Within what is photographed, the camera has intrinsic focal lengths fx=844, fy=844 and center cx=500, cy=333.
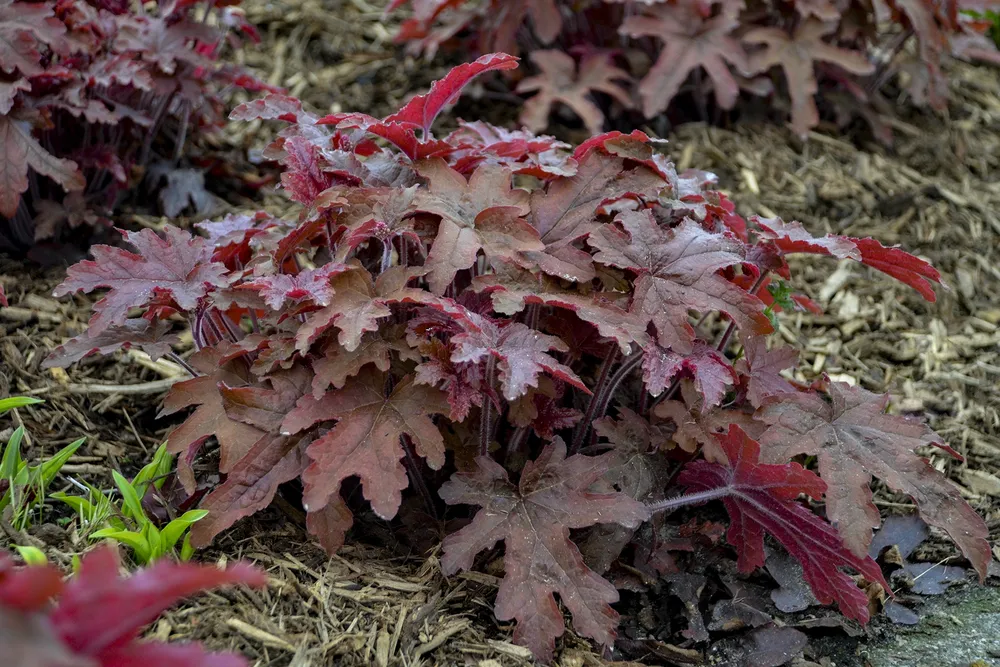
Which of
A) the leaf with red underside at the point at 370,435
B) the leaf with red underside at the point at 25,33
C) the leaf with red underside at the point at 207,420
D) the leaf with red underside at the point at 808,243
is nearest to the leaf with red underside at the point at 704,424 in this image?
the leaf with red underside at the point at 808,243

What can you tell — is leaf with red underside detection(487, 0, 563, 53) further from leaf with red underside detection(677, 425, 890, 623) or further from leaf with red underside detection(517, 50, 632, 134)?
leaf with red underside detection(677, 425, 890, 623)

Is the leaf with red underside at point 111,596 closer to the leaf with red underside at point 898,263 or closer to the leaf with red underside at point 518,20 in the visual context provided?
the leaf with red underside at point 898,263

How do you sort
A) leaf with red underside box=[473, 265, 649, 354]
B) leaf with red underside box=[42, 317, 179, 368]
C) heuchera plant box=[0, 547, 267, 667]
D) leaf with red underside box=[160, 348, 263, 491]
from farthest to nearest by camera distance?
leaf with red underside box=[42, 317, 179, 368] < leaf with red underside box=[160, 348, 263, 491] < leaf with red underside box=[473, 265, 649, 354] < heuchera plant box=[0, 547, 267, 667]

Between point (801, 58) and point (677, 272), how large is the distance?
1692mm

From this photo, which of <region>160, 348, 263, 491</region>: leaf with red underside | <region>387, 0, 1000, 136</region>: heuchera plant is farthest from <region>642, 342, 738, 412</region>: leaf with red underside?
<region>387, 0, 1000, 136</region>: heuchera plant

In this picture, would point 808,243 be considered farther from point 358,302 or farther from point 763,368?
point 358,302

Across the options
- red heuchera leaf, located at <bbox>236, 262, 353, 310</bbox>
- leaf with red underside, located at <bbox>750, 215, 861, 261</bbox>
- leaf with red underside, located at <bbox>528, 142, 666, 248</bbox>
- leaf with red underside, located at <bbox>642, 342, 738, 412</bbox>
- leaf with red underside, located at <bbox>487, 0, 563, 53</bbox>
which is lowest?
leaf with red underside, located at <bbox>642, 342, 738, 412</bbox>

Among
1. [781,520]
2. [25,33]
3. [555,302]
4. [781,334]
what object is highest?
[25,33]

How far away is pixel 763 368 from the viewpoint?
1.85 m

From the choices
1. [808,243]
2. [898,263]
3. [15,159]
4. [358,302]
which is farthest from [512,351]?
[15,159]

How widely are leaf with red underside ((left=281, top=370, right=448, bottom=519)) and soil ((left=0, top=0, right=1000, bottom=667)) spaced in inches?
10.7

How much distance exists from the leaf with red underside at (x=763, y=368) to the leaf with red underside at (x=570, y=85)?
1.27 meters

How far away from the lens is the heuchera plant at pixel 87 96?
220 centimetres

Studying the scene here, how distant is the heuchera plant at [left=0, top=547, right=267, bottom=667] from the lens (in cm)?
81
